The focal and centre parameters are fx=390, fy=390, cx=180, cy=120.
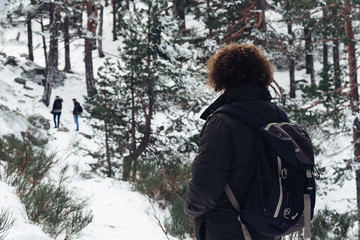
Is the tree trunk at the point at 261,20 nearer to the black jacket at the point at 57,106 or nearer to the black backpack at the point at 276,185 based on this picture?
the black backpack at the point at 276,185

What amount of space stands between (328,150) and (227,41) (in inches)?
459

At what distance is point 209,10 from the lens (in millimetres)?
12758

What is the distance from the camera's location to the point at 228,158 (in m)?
2.05

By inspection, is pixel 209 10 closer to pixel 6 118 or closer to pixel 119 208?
A: pixel 6 118

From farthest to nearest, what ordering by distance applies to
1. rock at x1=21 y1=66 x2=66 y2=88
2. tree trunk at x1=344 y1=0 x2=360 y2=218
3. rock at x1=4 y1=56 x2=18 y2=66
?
rock at x1=4 y1=56 x2=18 y2=66, rock at x1=21 y1=66 x2=66 y2=88, tree trunk at x1=344 y1=0 x2=360 y2=218

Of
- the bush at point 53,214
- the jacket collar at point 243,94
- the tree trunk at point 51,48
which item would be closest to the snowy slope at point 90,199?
the bush at point 53,214

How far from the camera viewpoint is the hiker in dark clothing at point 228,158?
6.73 ft

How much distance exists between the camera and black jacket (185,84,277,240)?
6.72 feet

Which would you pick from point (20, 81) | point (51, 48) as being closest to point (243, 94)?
point (51, 48)

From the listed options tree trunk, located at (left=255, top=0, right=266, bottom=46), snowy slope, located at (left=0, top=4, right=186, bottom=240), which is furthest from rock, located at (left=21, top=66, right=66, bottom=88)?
tree trunk, located at (left=255, top=0, right=266, bottom=46)

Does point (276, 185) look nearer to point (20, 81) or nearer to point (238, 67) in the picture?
point (238, 67)

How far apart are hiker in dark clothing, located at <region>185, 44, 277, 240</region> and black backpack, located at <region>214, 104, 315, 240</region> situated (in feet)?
0.17

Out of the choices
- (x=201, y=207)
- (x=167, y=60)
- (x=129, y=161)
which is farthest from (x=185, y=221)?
(x=167, y=60)

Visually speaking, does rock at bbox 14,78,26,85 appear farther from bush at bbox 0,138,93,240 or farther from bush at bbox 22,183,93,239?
bush at bbox 22,183,93,239
